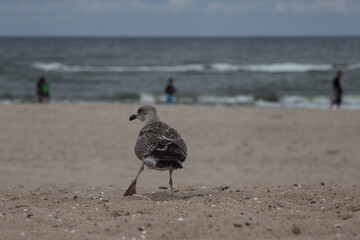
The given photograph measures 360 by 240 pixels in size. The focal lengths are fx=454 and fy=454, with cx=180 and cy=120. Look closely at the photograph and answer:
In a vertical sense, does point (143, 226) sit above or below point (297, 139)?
→ above

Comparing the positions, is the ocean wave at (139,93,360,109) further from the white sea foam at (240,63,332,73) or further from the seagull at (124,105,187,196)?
the seagull at (124,105,187,196)

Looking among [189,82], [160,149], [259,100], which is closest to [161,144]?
[160,149]

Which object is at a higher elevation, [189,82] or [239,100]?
[189,82]

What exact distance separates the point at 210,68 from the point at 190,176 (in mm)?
37454

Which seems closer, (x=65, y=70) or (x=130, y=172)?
(x=130, y=172)

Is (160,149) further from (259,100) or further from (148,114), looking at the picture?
(259,100)

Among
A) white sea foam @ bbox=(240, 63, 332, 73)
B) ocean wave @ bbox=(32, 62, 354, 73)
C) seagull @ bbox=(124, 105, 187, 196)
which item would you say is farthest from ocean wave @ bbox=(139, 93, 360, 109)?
seagull @ bbox=(124, 105, 187, 196)

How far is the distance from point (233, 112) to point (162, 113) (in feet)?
9.91

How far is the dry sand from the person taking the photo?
4.41 meters

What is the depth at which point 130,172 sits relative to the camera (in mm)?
11414

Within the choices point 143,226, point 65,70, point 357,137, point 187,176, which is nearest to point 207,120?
point 357,137

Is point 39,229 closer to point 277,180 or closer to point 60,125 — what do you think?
point 277,180

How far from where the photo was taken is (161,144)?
18.6ft

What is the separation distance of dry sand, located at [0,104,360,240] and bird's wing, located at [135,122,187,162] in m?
0.58
